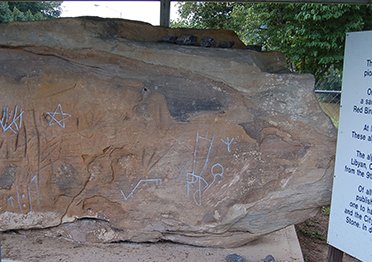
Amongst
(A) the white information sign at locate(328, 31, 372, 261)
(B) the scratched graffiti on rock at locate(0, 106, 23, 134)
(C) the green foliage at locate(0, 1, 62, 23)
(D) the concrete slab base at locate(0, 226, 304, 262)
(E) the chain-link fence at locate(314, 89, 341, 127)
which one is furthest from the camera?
(C) the green foliage at locate(0, 1, 62, 23)

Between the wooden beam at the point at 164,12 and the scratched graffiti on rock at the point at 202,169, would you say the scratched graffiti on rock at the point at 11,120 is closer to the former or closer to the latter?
the scratched graffiti on rock at the point at 202,169

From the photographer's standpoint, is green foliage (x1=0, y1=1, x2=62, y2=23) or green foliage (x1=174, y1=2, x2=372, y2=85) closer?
green foliage (x1=174, y1=2, x2=372, y2=85)

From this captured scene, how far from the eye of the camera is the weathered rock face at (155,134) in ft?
13.0

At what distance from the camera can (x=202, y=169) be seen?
402 centimetres

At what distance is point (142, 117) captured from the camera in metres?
4.02

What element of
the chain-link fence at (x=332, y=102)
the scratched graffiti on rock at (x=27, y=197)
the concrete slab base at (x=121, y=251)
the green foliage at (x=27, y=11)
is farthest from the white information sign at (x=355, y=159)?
the green foliage at (x=27, y=11)

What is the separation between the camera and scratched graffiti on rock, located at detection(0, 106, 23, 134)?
13.3ft

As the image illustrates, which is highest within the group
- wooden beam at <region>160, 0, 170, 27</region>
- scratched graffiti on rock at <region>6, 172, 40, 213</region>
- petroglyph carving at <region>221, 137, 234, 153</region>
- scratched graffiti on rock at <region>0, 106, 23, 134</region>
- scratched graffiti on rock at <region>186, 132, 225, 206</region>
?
wooden beam at <region>160, 0, 170, 27</region>

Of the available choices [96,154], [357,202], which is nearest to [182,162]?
[96,154]

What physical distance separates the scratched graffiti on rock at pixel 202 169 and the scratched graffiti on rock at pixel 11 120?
1668mm

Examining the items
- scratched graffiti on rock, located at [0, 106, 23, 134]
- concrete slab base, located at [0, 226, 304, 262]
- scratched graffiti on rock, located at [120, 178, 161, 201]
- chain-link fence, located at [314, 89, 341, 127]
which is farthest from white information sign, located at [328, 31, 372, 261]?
chain-link fence, located at [314, 89, 341, 127]

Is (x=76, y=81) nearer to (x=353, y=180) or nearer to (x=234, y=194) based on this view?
(x=234, y=194)

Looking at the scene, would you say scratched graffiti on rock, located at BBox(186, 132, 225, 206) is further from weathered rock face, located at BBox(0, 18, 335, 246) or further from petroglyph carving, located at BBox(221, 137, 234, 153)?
petroglyph carving, located at BBox(221, 137, 234, 153)

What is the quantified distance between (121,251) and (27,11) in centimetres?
744
